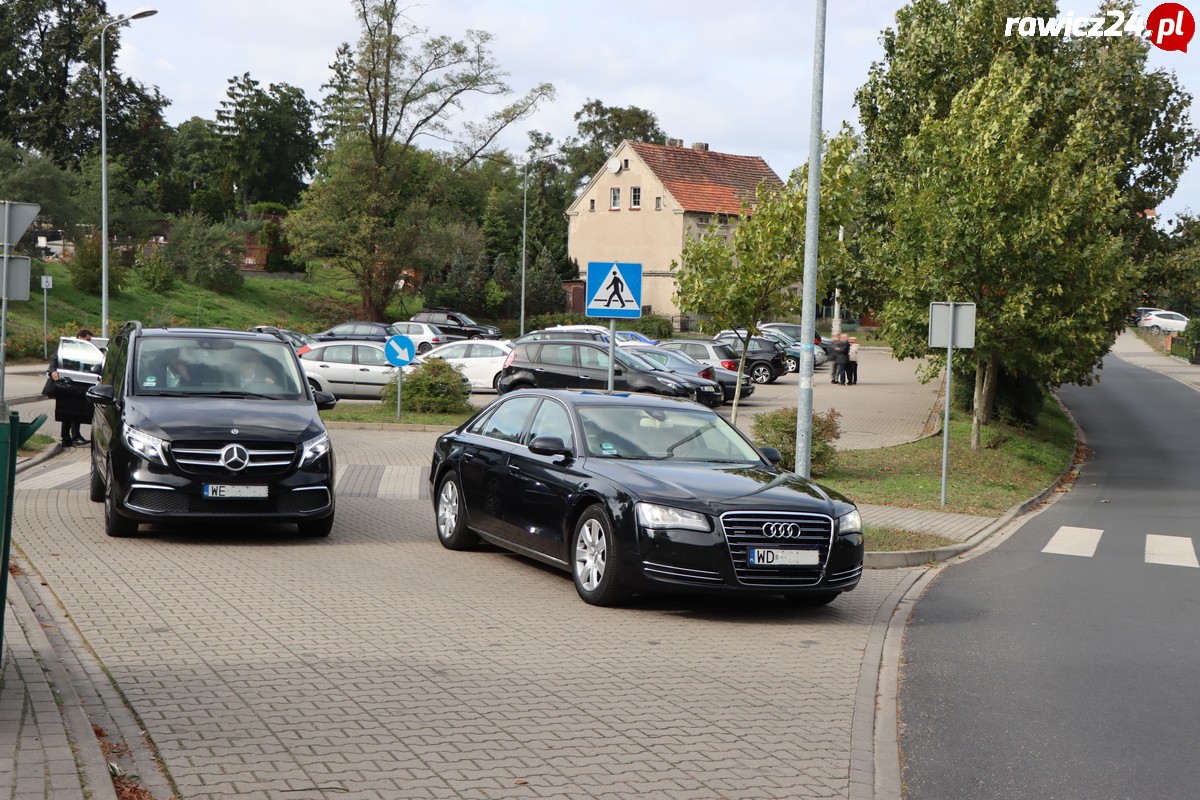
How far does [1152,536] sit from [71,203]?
4865 cm

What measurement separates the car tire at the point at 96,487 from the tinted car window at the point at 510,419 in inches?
168

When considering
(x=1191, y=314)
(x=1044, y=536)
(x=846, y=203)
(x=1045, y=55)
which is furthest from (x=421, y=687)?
(x=1191, y=314)

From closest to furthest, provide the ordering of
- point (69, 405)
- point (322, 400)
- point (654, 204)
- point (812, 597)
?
point (812, 597)
point (322, 400)
point (69, 405)
point (654, 204)

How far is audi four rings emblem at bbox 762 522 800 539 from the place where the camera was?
29.3 ft

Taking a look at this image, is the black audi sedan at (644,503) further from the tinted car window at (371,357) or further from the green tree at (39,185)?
the green tree at (39,185)

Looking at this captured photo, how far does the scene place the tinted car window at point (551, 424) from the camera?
1027 cm

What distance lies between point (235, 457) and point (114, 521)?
132 cm

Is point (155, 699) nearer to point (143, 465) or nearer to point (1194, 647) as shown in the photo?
point (143, 465)

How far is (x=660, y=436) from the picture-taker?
10.3 metres

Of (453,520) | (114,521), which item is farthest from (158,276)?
(453,520)

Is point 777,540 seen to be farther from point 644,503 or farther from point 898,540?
point 898,540

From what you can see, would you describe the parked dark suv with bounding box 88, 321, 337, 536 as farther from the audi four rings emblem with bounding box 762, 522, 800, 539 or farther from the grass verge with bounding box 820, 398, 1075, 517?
the grass verge with bounding box 820, 398, 1075, 517

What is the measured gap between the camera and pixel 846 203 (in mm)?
23656

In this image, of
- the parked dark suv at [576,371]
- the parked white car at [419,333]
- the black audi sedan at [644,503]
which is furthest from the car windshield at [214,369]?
the parked white car at [419,333]
